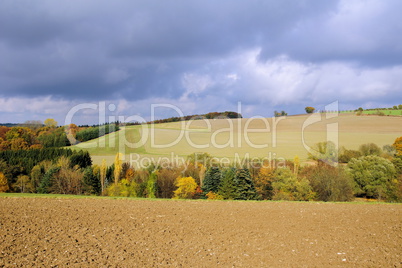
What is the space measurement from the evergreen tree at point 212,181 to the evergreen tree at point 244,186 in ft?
15.8

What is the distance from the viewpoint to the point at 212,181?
45844mm

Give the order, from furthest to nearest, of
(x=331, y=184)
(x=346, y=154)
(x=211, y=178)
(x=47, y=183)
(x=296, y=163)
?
(x=346, y=154)
(x=296, y=163)
(x=47, y=183)
(x=211, y=178)
(x=331, y=184)

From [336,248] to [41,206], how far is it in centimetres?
1307

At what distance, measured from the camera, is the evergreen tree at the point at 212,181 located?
45.2m

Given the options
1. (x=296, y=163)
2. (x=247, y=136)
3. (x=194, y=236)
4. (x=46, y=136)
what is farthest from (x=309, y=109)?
(x=194, y=236)

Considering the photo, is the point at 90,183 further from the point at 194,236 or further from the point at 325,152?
the point at 194,236

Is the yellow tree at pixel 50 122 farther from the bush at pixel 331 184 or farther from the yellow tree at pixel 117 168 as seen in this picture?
the bush at pixel 331 184

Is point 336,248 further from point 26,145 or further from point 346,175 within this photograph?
point 26,145

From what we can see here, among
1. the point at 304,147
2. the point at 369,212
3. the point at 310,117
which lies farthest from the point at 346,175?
the point at 310,117

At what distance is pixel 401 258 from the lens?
28.5 ft

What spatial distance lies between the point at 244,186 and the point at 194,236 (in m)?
30.7

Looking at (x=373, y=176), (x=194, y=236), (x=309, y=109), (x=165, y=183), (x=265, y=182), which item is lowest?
(x=165, y=183)

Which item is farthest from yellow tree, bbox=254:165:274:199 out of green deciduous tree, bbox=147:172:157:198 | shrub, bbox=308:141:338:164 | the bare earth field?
the bare earth field

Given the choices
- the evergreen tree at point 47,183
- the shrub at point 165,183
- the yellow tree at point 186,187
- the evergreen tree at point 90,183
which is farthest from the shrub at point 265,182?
the evergreen tree at point 47,183
